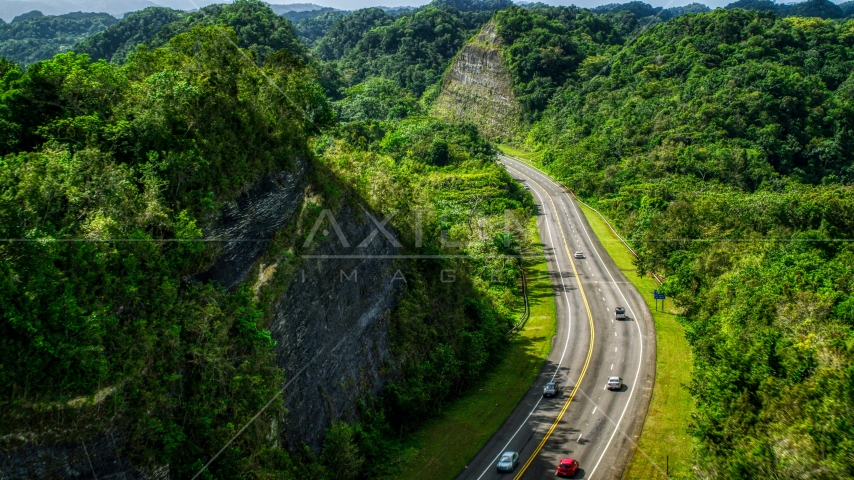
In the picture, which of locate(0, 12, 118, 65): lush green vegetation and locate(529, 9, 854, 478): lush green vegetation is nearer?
locate(529, 9, 854, 478): lush green vegetation

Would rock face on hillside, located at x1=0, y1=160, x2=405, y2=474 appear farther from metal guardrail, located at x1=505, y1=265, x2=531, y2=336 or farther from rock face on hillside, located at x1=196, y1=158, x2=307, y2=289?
metal guardrail, located at x1=505, y1=265, x2=531, y2=336

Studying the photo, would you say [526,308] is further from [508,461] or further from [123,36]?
[123,36]

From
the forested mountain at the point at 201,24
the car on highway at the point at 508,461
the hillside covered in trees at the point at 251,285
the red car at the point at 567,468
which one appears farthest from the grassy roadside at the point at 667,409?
the forested mountain at the point at 201,24

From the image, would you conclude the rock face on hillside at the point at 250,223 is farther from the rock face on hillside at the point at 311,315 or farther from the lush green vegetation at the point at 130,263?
the lush green vegetation at the point at 130,263

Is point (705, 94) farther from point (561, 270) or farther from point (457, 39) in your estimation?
point (457, 39)

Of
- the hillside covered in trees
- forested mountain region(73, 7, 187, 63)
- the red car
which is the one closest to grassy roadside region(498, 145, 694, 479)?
the hillside covered in trees
